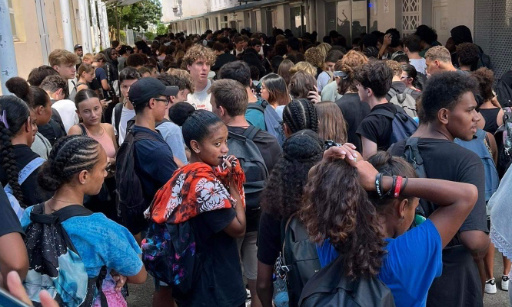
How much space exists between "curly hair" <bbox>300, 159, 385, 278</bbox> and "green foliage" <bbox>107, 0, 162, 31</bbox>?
132 ft

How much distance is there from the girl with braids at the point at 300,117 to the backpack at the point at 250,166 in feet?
0.96

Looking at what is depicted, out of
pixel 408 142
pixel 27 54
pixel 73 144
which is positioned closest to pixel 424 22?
pixel 27 54

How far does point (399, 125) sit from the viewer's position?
3980 millimetres

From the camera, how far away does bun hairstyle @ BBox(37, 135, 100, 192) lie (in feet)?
8.33

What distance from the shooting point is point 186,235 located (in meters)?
2.92

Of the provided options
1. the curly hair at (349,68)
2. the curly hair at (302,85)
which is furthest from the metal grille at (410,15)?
the curly hair at (302,85)

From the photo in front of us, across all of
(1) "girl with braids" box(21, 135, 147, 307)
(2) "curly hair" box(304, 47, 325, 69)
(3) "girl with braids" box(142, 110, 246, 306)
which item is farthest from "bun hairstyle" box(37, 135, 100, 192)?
(2) "curly hair" box(304, 47, 325, 69)

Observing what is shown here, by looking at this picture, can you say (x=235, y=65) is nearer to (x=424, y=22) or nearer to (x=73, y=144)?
(x=73, y=144)

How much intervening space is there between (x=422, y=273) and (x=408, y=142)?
989mm

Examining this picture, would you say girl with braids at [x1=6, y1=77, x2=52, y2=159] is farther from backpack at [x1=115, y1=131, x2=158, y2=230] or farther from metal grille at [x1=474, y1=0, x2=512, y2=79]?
metal grille at [x1=474, y1=0, x2=512, y2=79]

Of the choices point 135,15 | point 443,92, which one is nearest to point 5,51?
point 443,92

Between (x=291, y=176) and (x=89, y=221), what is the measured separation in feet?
3.01

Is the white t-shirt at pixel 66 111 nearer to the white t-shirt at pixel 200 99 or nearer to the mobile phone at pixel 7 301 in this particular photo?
the white t-shirt at pixel 200 99

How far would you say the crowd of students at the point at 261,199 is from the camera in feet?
6.59
